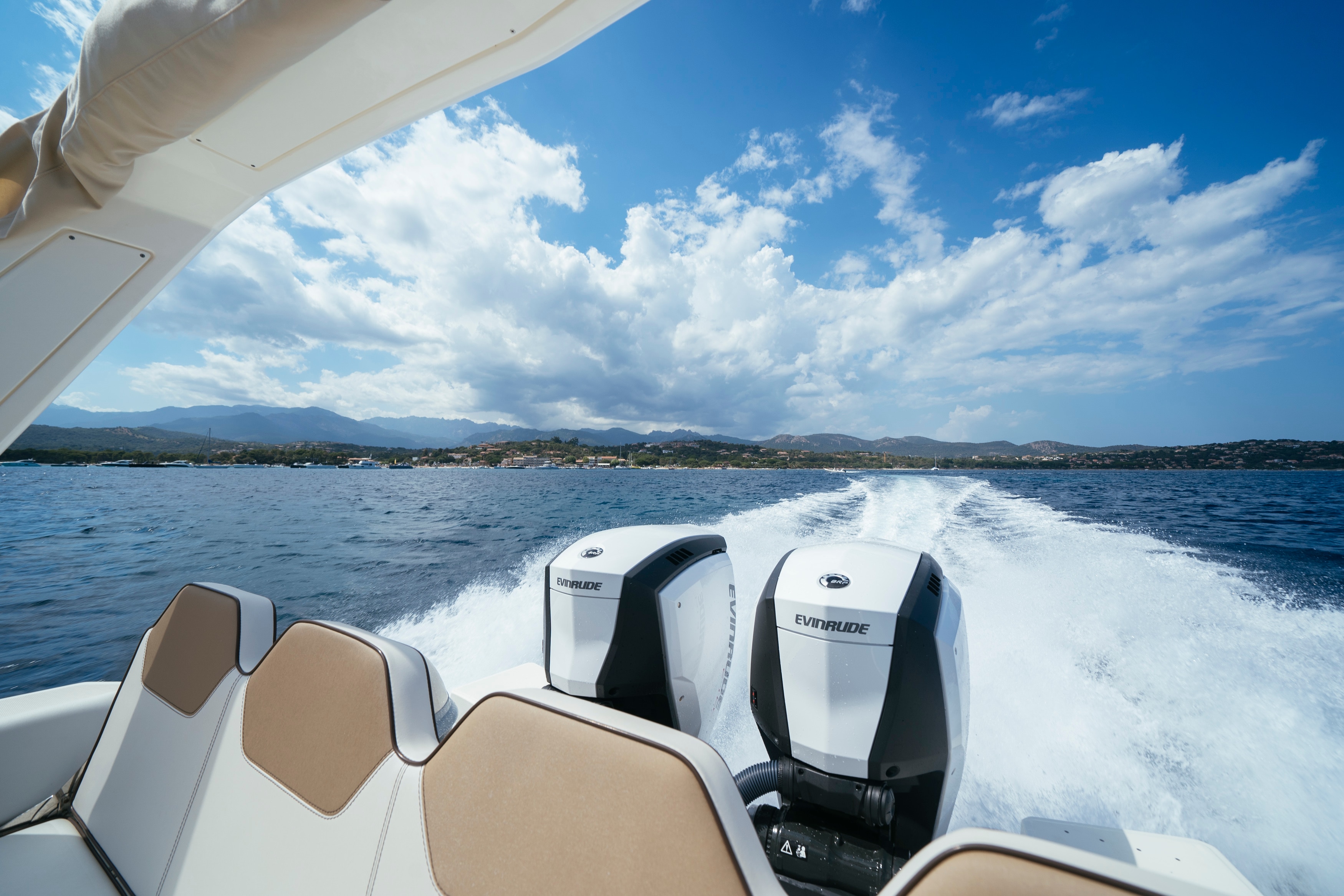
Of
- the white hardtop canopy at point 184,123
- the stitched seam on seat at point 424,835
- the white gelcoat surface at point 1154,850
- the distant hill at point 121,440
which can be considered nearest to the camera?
the stitched seam on seat at point 424,835

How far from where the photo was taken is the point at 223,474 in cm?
2433

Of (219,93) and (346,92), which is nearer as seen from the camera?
(219,93)

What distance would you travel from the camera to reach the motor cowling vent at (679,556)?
167 cm

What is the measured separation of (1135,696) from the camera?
209 cm

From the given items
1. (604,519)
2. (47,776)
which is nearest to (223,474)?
(604,519)

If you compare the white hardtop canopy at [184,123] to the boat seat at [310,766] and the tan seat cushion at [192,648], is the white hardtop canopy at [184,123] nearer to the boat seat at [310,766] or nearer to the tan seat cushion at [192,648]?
the tan seat cushion at [192,648]

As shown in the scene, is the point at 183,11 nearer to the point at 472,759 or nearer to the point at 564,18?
the point at 564,18

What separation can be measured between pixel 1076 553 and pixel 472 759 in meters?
5.12

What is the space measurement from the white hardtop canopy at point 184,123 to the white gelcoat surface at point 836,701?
5.23 ft

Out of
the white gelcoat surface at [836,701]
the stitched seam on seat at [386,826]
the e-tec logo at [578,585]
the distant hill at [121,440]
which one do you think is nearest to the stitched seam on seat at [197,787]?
the stitched seam on seat at [386,826]

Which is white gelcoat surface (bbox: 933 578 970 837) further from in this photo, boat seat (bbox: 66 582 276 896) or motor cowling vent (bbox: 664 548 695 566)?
→ boat seat (bbox: 66 582 276 896)

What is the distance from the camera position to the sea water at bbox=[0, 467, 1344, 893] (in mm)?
1683

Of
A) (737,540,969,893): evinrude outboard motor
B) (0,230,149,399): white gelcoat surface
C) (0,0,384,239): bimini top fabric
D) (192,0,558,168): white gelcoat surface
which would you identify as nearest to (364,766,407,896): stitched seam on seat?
(737,540,969,893): evinrude outboard motor

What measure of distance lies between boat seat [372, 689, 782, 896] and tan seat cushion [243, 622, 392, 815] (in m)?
0.17
